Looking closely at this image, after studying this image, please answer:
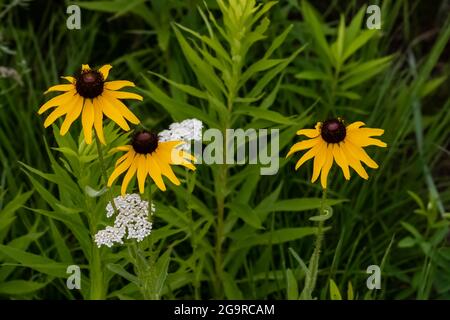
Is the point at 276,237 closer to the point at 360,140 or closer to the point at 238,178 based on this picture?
the point at 238,178

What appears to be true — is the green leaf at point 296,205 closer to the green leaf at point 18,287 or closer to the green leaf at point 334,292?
the green leaf at point 334,292

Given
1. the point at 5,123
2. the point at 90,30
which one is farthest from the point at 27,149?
the point at 90,30

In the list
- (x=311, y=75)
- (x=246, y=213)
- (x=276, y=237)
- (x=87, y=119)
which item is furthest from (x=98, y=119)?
(x=311, y=75)

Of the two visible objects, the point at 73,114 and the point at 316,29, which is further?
the point at 316,29
